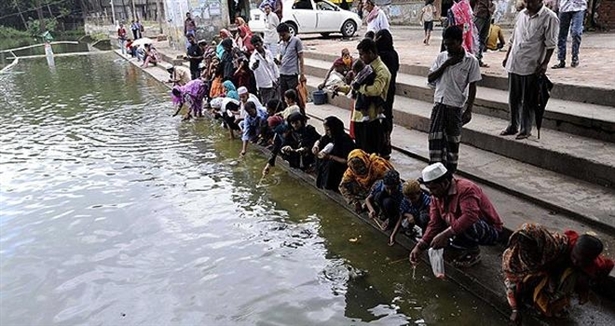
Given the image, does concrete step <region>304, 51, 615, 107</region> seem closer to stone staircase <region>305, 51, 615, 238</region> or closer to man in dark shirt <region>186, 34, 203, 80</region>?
stone staircase <region>305, 51, 615, 238</region>

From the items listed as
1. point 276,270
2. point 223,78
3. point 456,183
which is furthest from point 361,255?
point 223,78

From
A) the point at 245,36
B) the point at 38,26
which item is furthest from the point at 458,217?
the point at 38,26

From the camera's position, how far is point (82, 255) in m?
4.73

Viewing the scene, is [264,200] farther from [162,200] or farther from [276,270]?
[276,270]

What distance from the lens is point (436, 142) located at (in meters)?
4.67

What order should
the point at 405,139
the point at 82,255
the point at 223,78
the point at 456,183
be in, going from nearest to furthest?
1. the point at 456,183
2. the point at 82,255
3. the point at 405,139
4. the point at 223,78

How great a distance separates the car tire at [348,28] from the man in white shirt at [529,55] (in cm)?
1170

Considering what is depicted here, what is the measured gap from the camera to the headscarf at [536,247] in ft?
9.59

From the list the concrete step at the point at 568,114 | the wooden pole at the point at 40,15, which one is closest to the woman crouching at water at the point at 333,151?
→ the concrete step at the point at 568,114

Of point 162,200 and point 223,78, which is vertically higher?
point 223,78

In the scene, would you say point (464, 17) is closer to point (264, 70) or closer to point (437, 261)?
point (264, 70)

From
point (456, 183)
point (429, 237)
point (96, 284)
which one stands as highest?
point (456, 183)

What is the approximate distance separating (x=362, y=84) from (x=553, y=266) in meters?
2.79

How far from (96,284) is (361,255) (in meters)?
2.31
